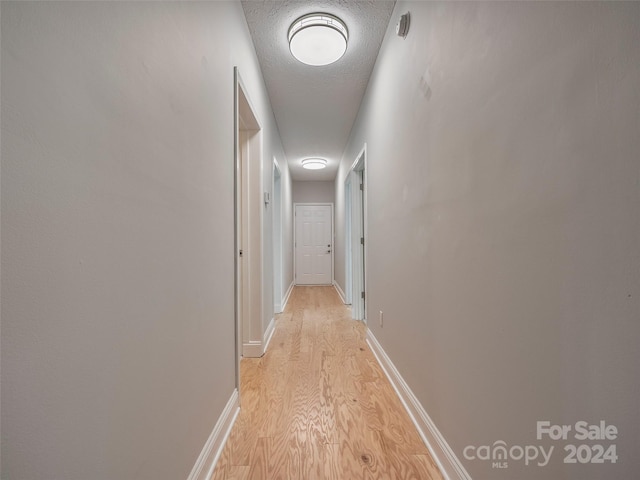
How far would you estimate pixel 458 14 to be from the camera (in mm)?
1170

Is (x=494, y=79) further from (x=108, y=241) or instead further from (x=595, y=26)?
(x=108, y=241)

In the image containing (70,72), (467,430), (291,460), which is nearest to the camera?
(70,72)

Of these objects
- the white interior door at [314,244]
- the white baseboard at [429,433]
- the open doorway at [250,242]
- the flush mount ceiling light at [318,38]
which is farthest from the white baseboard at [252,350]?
the white interior door at [314,244]

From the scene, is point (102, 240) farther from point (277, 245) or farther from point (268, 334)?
point (277, 245)

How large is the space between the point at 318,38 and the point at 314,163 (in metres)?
3.25

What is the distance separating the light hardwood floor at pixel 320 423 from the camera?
133 centimetres

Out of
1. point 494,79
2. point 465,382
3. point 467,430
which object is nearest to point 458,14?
point 494,79

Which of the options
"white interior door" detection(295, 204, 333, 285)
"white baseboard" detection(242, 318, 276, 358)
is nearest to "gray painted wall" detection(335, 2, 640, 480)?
"white baseboard" detection(242, 318, 276, 358)

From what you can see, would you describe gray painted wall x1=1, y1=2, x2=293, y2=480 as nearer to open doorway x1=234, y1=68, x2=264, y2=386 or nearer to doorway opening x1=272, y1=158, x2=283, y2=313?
open doorway x1=234, y1=68, x2=264, y2=386

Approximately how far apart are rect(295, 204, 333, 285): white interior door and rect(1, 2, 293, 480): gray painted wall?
556cm

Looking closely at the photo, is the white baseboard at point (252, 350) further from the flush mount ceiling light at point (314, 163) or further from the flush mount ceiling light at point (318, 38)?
the flush mount ceiling light at point (314, 163)

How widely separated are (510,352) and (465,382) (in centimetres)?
32

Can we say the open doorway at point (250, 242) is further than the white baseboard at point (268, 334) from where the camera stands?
No

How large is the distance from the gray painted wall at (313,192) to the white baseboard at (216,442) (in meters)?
5.48
